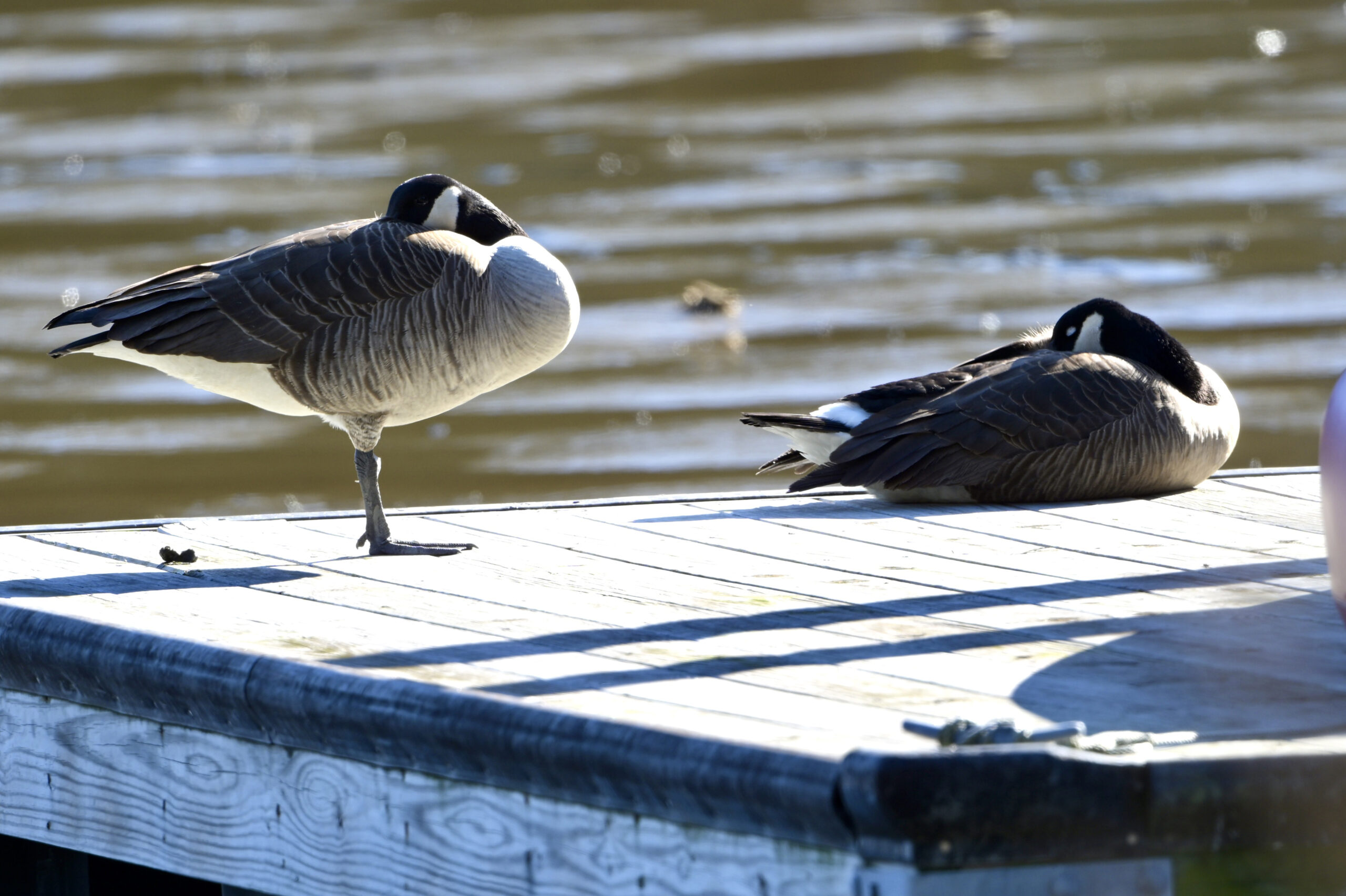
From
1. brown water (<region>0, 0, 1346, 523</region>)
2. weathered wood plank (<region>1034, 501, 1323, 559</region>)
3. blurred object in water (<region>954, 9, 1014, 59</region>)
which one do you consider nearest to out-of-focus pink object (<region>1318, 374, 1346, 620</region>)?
weathered wood plank (<region>1034, 501, 1323, 559</region>)

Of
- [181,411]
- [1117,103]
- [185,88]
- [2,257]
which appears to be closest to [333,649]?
[181,411]

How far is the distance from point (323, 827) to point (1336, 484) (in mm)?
1797

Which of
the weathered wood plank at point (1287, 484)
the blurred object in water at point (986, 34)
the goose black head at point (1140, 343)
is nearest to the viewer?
the weathered wood plank at point (1287, 484)

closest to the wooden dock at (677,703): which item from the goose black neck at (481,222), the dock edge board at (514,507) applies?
the dock edge board at (514,507)

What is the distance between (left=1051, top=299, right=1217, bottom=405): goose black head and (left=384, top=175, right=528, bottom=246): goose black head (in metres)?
1.57

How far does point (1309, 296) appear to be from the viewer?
10.3 metres

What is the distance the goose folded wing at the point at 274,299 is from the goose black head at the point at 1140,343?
1817mm

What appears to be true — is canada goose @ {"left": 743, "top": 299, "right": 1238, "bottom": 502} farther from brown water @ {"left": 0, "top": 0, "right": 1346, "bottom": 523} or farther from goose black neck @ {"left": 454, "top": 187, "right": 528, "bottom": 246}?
brown water @ {"left": 0, "top": 0, "right": 1346, "bottom": 523}

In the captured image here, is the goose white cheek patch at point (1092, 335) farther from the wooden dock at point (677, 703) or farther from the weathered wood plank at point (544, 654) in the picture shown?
the weathered wood plank at point (544, 654)

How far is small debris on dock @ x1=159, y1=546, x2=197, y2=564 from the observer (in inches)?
163

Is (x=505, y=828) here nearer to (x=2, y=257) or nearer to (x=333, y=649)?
(x=333, y=649)

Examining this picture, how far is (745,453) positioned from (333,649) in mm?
4966

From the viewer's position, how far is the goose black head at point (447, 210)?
4.53 metres

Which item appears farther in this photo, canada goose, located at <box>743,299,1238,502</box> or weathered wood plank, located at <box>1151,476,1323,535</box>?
canada goose, located at <box>743,299,1238,502</box>
